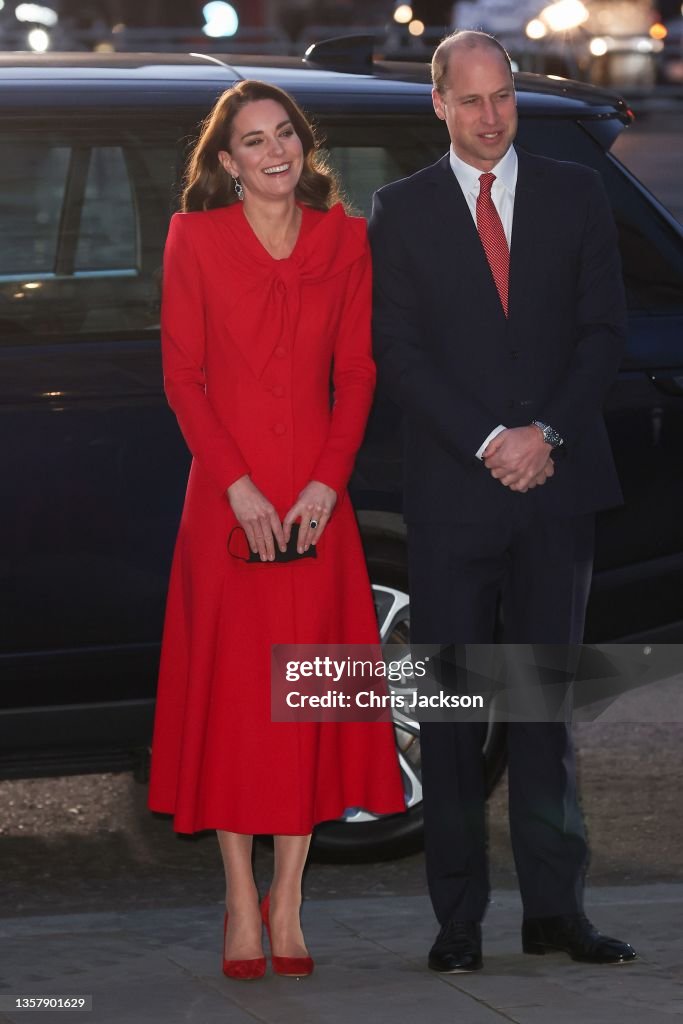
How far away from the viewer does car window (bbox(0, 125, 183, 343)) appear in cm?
495

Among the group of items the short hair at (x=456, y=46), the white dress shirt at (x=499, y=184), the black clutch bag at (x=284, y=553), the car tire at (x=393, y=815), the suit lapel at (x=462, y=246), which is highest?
the short hair at (x=456, y=46)

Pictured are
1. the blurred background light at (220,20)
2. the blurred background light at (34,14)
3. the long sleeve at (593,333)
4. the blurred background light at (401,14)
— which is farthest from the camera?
the blurred background light at (401,14)

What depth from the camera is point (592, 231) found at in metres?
4.26

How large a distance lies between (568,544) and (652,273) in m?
1.24

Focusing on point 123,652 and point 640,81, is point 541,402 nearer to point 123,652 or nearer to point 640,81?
point 123,652

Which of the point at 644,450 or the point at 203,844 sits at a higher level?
the point at 644,450

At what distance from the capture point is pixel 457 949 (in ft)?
13.9

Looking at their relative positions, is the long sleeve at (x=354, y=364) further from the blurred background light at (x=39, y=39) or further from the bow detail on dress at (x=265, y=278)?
the blurred background light at (x=39, y=39)

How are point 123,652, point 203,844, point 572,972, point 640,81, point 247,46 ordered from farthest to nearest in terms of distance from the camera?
1. point 640,81
2. point 247,46
3. point 203,844
4. point 123,652
5. point 572,972

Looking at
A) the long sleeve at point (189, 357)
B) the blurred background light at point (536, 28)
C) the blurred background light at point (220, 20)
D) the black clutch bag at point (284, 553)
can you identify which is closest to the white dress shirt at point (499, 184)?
the long sleeve at point (189, 357)

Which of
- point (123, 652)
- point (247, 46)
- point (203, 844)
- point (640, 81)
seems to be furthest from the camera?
point (640, 81)

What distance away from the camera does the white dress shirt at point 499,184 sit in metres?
4.27

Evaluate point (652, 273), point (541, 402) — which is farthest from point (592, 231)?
point (652, 273)

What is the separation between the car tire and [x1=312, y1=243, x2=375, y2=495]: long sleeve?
3.24 ft
